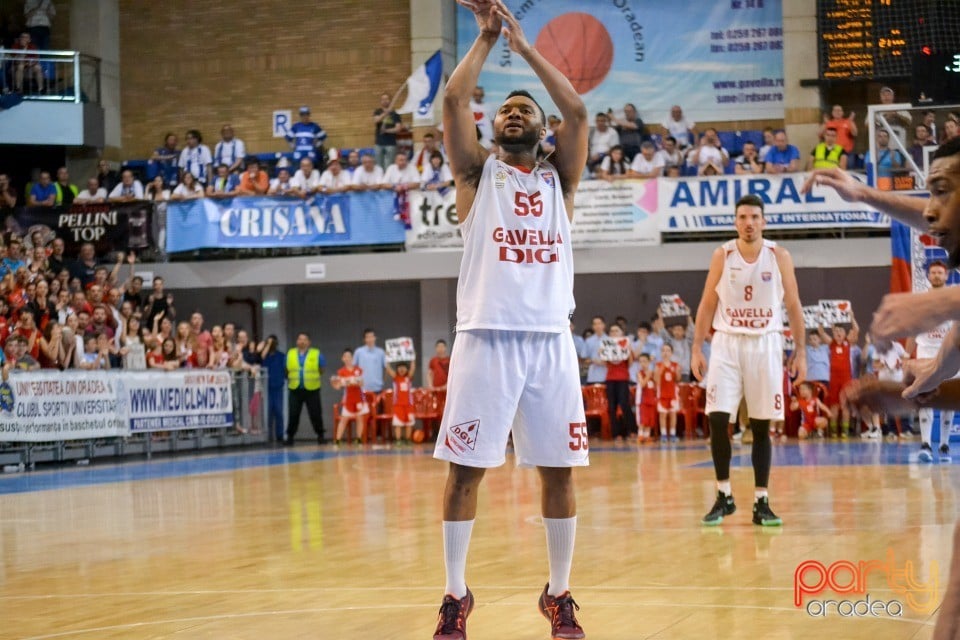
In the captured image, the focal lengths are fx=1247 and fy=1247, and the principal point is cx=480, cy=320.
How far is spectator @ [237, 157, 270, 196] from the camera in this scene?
2430 centimetres

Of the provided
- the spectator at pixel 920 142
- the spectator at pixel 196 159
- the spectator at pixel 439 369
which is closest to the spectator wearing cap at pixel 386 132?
the spectator at pixel 196 159

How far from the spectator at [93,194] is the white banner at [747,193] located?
11.1 meters

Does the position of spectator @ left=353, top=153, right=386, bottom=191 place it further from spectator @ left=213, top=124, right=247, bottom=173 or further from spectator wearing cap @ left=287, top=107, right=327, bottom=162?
spectator @ left=213, top=124, right=247, bottom=173

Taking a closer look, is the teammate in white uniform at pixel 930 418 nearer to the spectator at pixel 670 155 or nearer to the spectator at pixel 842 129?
the spectator at pixel 842 129

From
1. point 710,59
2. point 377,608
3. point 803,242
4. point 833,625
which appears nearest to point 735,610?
point 833,625

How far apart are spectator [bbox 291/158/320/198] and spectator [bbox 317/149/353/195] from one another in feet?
0.46

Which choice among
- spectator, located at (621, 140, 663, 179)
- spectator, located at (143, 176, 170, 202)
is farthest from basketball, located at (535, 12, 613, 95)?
spectator, located at (143, 176, 170, 202)

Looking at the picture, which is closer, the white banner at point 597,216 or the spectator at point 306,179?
the white banner at point 597,216

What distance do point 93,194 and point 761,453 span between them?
18.9 m

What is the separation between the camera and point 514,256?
5695mm

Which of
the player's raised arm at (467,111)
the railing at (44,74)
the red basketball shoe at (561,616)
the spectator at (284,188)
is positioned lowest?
the red basketball shoe at (561,616)

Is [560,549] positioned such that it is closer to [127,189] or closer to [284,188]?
[284,188]

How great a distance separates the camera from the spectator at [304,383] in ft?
78.2

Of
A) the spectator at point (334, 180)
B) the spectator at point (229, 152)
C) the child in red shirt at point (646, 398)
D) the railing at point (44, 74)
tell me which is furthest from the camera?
the spectator at point (229, 152)
